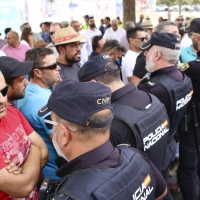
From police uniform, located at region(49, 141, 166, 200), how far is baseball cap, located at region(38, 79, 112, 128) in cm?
16

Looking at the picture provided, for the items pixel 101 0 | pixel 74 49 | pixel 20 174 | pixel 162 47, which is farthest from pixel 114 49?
pixel 101 0

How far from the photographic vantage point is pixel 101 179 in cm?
123

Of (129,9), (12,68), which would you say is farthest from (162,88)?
(129,9)

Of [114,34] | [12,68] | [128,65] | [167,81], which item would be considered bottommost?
[114,34]

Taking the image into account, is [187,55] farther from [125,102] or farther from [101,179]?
[101,179]

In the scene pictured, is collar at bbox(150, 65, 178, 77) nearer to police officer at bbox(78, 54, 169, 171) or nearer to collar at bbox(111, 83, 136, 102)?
police officer at bbox(78, 54, 169, 171)

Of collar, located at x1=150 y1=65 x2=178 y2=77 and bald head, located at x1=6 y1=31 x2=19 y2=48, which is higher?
collar, located at x1=150 y1=65 x2=178 y2=77

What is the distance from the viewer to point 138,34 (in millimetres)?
4578

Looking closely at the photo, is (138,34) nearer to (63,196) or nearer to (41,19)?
(63,196)

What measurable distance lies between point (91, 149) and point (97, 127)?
0.37 feet

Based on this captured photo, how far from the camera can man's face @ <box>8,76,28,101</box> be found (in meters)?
2.37

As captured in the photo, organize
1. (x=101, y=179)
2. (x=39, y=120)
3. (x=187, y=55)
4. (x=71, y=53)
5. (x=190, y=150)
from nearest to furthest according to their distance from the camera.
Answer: (x=101, y=179) < (x=39, y=120) < (x=190, y=150) < (x=71, y=53) < (x=187, y=55)

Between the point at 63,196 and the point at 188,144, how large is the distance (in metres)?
2.25

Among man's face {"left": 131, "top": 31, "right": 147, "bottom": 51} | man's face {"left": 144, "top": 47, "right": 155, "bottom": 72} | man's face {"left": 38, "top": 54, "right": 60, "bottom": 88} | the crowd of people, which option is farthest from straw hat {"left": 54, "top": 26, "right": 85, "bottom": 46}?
man's face {"left": 144, "top": 47, "right": 155, "bottom": 72}
